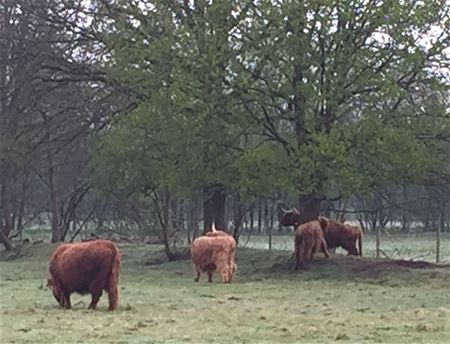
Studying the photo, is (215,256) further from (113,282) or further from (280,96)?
(113,282)

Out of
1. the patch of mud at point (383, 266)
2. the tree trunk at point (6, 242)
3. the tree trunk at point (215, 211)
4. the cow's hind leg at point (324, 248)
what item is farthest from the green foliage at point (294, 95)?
the tree trunk at point (6, 242)

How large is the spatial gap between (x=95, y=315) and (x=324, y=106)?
35.7 feet

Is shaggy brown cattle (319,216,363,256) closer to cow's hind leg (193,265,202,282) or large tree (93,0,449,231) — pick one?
large tree (93,0,449,231)

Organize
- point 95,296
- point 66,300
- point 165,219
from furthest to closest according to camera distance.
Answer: point 165,219 → point 66,300 → point 95,296

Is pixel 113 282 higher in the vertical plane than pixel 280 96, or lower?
lower

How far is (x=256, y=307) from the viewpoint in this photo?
15938mm

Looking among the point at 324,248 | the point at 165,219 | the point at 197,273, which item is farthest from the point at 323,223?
the point at 165,219

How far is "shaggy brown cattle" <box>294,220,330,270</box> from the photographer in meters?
24.7

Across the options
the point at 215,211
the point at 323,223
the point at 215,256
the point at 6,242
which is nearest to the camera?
the point at 215,256

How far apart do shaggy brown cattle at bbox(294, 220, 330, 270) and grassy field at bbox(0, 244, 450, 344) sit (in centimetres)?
35

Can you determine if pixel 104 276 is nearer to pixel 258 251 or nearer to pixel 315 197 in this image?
pixel 315 197

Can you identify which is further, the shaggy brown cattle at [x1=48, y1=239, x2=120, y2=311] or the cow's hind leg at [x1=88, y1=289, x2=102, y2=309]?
the cow's hind leg at [x1=88, y1=289, x2=102, y2=309]

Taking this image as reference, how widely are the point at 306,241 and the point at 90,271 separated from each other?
10503mm

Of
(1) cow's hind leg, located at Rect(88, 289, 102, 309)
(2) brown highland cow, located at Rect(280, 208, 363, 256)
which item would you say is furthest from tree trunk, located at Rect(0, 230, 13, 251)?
(1) cow's hind leg, located at Rect(88, 289, 102, 309)
